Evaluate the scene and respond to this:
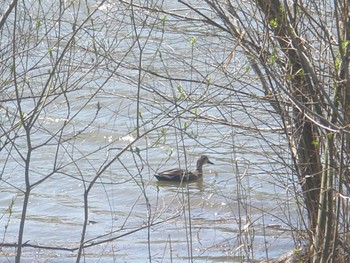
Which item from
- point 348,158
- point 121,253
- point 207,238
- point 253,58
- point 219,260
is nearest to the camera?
point 348,158

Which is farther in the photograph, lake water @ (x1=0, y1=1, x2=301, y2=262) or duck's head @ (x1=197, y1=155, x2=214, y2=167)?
duck's head @ (x1=197, y1=155, x2=214, y2=167)

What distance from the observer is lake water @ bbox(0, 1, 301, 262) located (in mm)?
5980

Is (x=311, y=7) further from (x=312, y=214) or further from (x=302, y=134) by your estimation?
(x=312, y=214)

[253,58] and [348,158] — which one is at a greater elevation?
[253,58]

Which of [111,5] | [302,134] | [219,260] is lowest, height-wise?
[219,260]

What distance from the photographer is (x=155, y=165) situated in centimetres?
1275

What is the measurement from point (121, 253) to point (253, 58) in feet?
11.4

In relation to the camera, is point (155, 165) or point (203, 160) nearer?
point (203, 160)

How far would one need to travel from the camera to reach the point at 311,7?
5816mm

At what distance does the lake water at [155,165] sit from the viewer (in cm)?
598

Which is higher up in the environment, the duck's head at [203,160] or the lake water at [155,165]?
the duck's head at [203,160]

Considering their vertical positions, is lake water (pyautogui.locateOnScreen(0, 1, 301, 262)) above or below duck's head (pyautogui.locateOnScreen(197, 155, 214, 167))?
below

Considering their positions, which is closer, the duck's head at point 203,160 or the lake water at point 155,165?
the lake water at point 155,165

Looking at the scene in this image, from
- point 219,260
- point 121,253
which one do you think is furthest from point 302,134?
point 121,253
